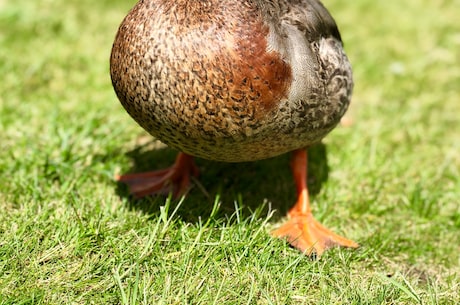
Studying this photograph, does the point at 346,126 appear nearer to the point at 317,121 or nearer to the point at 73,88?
the point at 317,121

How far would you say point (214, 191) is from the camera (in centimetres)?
358

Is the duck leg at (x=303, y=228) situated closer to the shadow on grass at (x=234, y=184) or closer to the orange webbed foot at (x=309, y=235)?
the orange webbed foot at (x=309, y=235)

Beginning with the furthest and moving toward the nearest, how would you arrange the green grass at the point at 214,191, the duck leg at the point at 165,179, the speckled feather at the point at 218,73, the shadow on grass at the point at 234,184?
the duck leg at the point at 165,179 < the shadow on grass at the point at 234,184 < the green grass at the point at 214,191 < the speckled feather at the point at 218,73

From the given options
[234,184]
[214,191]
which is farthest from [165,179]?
[234,184]

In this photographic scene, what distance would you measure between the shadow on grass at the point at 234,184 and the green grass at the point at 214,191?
0.01 m

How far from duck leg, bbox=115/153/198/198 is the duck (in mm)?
672

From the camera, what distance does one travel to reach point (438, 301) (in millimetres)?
2686

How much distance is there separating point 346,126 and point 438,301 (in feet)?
6.50

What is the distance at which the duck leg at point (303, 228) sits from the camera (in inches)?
121

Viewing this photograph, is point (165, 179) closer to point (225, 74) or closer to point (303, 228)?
point (303, 228)

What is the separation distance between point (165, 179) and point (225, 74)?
4.19ft

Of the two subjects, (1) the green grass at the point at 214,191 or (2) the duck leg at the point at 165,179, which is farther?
(2) the duck leg at the point at 165,179

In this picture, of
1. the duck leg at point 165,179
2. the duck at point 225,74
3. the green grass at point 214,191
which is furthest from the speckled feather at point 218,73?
the duck leg at point 165,179

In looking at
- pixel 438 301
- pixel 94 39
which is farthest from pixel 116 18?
pixel 438 301
